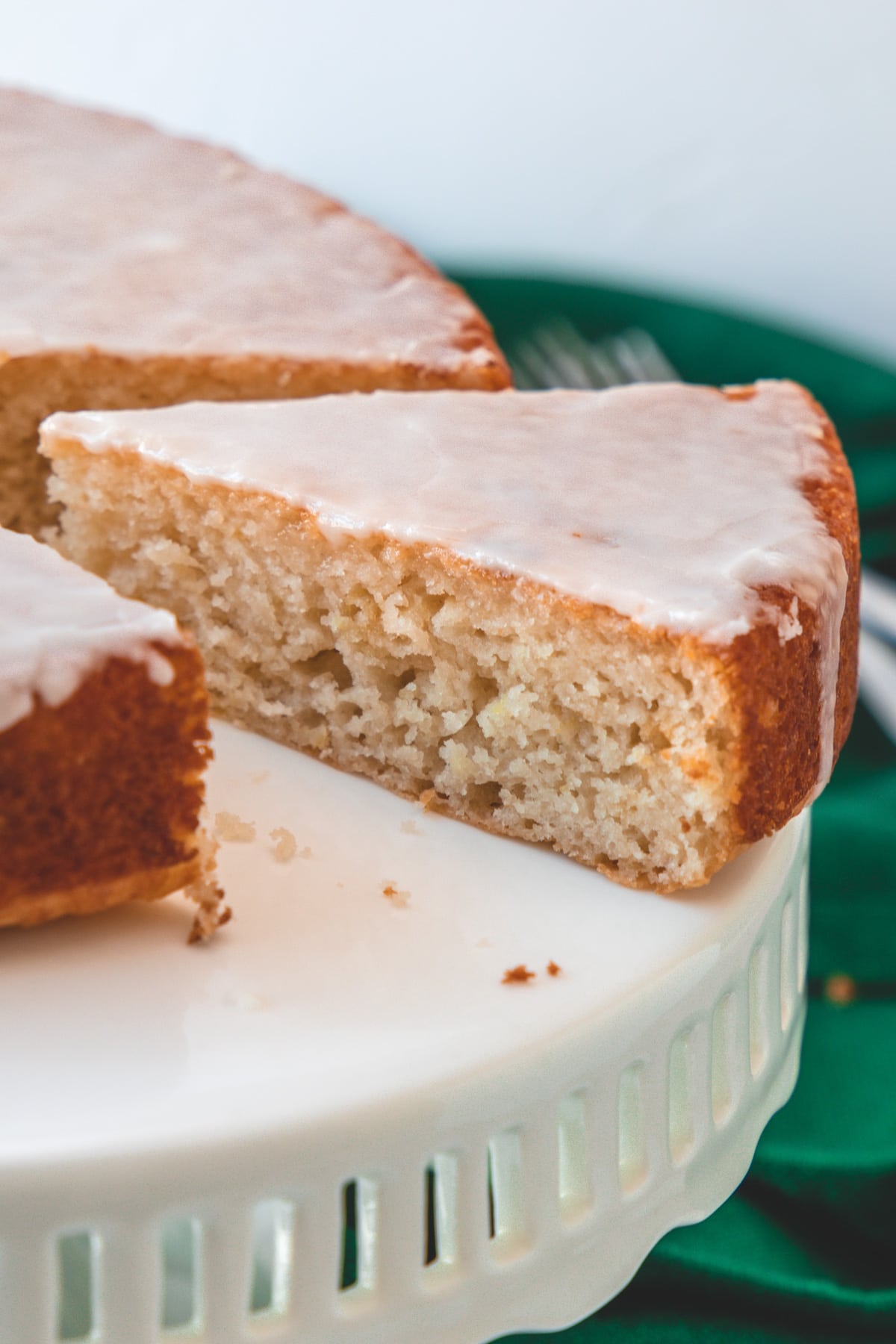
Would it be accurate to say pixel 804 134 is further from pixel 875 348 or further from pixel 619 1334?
pixel 619 1334

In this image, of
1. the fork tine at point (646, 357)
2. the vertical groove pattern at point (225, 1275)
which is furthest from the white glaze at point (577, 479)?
the fork tine at point (646, 357)

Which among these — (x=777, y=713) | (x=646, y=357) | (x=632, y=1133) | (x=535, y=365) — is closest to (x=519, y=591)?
(x=777, y=713)

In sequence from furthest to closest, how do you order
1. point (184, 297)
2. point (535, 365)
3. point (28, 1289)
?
point (535, 365) < point (184, 297) < point (28, 1289)

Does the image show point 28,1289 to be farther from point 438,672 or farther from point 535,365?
point 535,365

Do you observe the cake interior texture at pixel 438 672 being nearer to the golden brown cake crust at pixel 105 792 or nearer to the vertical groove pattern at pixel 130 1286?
the golden brown cake crust at pixel 105 792

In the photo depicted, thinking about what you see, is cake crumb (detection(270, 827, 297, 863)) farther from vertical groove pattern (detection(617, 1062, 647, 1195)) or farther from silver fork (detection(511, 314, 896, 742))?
silver fork (detection(511, 314, 896, 742))

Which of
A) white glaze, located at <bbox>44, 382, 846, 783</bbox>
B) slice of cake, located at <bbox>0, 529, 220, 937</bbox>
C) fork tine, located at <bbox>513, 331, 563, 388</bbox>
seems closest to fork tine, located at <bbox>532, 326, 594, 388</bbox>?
fork tine, located at <bbox>513, 331, 563, 388</bbox>

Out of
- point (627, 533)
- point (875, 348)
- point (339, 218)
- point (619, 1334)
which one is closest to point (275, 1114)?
point (627, 533)
